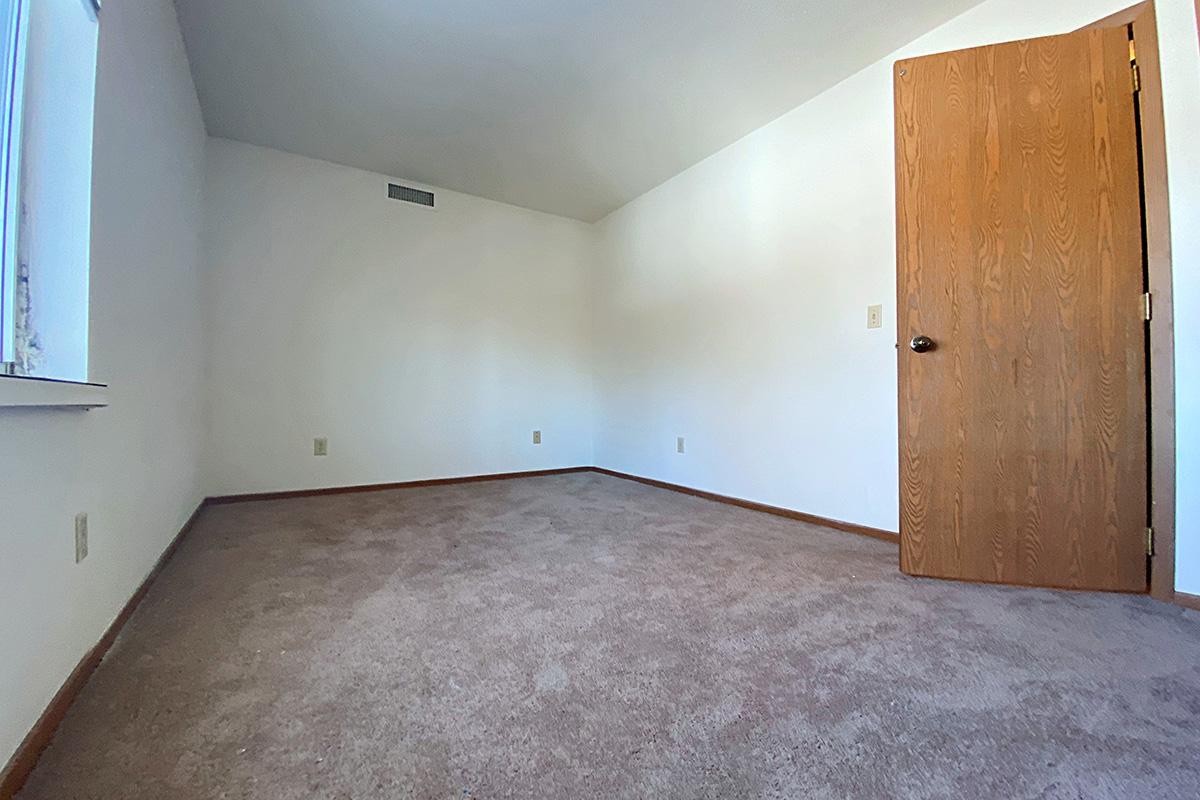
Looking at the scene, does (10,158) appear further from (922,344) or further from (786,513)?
(786,513)

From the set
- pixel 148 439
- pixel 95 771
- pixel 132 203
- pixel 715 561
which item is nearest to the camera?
pixel 95 771

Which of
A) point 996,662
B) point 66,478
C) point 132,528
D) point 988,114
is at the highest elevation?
point 988,114

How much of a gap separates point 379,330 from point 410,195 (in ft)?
3.54

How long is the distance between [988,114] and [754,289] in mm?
1374

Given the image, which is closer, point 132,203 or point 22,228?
point 22,228

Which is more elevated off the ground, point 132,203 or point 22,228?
point 132,203

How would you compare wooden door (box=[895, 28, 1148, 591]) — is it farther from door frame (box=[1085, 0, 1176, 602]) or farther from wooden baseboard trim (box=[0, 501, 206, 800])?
wooden baseboard trim (box=[0, 501, 206, 800])

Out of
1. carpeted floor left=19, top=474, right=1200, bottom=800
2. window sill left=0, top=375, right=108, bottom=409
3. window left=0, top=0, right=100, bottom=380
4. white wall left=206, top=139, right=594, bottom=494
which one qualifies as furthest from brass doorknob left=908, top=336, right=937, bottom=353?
white wall left=206, top=139, right=594, bottom=494

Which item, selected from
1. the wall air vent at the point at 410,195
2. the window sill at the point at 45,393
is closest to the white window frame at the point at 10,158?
the window sill at the point at 45,393

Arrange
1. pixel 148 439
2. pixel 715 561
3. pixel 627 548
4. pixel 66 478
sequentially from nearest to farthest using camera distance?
pixel 66 478
pixel 148 439
pixel 715 561
pixel 627 548

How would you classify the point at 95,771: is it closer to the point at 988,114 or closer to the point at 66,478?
the point at 66,478

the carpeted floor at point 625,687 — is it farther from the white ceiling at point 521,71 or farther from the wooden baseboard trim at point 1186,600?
the white ceiling at point 521,71

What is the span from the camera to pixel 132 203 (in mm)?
1560

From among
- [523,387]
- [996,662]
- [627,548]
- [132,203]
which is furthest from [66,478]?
[523,387]
